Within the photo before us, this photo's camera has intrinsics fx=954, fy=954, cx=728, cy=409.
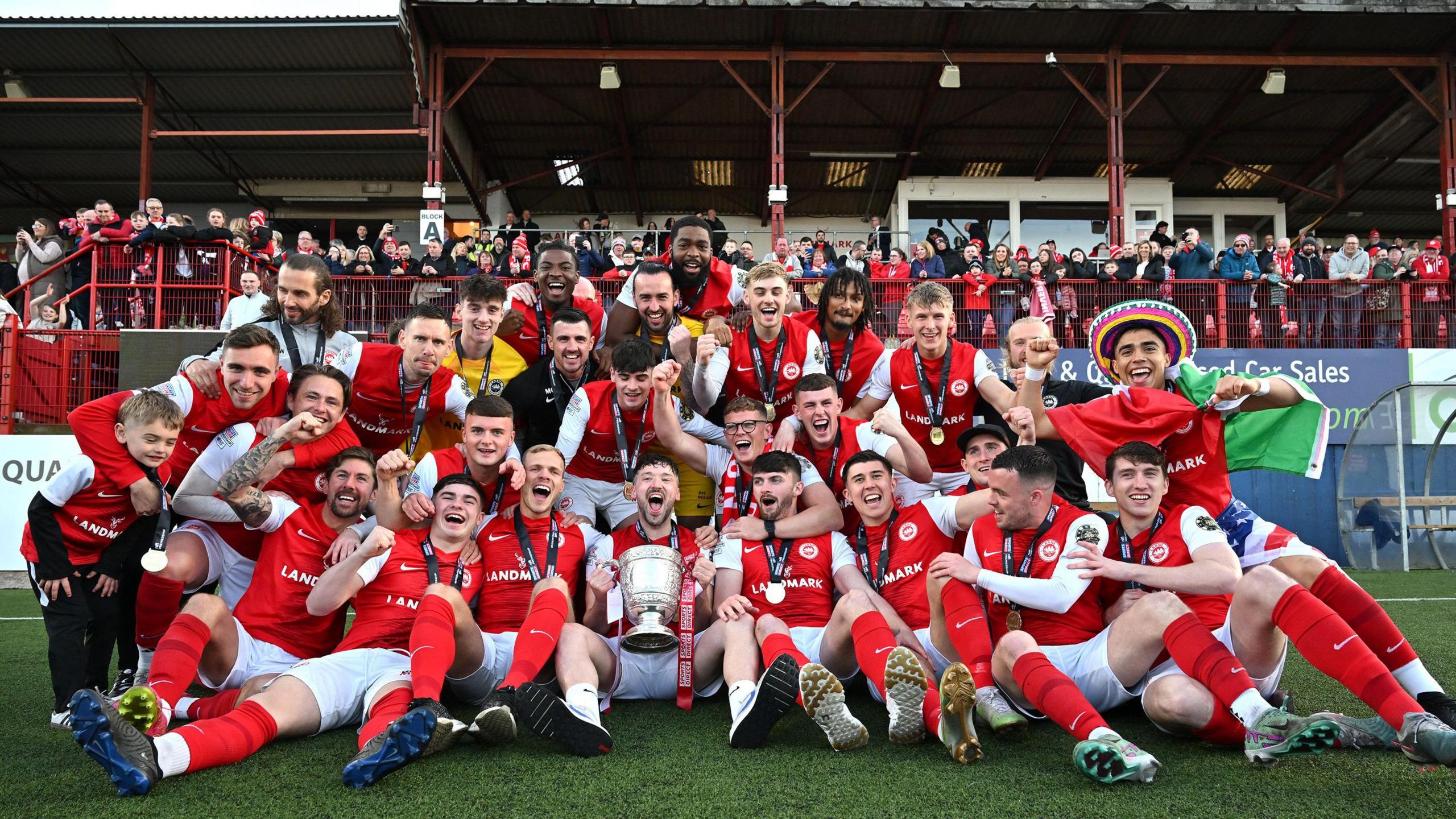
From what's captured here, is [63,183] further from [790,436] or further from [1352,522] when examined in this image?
[1352,522]

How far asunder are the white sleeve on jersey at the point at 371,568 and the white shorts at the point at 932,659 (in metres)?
2.24

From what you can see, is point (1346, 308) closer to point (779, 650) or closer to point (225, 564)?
point (779, 650)

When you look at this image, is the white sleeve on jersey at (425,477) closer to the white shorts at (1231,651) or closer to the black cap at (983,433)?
the black cap at (983,433)

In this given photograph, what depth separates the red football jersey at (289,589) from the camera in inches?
171

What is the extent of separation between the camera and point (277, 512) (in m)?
4.58

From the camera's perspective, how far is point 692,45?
1648 cm

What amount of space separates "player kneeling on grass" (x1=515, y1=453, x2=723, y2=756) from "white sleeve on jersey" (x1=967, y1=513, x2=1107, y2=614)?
130 centimetres

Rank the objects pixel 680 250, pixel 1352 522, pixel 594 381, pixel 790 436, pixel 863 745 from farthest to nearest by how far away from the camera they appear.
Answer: pixel 1352 522 < pixel 680 250 < pixel 594 381 < pixel 790 436 < pixel 863 745

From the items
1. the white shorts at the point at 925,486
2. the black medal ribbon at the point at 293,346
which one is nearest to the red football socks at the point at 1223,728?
the white shorts at the point at 925,486

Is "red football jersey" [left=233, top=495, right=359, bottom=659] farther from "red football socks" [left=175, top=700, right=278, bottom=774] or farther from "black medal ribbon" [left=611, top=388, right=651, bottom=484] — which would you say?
"black medal ribbon" [left=611, top=388, right=651, bottom=484]

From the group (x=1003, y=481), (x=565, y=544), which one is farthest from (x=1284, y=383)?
(x=565, y=544)

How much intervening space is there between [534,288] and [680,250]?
1.50 m

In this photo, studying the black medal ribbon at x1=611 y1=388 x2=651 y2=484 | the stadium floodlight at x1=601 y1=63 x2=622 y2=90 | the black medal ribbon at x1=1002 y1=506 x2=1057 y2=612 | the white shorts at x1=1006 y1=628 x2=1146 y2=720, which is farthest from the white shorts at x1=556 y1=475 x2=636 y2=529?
the stadium floodlight at x1=601 y1=63 x2=622 y2=90

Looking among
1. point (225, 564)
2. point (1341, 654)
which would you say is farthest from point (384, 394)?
point (1341, 654)
